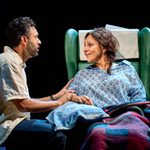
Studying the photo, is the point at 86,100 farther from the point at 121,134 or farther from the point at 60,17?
the point at 60,17

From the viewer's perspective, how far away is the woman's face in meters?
2.86

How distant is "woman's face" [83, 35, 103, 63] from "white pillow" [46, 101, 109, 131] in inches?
22.9

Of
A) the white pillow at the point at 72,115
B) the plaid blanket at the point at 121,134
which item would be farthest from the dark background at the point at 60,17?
the plaid blanket at the point at 121,134

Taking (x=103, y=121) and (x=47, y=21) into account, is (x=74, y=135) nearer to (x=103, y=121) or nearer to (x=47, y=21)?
(x=103, y=121)

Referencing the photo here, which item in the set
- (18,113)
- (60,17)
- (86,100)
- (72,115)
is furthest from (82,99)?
(60,17)

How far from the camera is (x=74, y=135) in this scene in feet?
7.27

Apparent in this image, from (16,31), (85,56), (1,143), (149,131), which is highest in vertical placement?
(16,31)

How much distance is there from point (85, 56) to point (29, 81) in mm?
906

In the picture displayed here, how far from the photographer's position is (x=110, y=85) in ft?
9.23

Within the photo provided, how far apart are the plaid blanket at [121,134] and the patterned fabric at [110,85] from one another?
1.96ft

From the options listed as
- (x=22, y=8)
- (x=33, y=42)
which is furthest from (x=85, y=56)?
(x=22, y=8)

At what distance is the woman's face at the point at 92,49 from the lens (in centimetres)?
286

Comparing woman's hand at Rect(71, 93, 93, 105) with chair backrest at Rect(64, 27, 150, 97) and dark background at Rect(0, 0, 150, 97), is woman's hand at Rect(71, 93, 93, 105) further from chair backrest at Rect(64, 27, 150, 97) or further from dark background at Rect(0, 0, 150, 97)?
dark background at Rect(0, 0, 150, 97)

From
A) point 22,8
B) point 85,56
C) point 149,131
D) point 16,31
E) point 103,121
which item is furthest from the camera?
point 22,8
